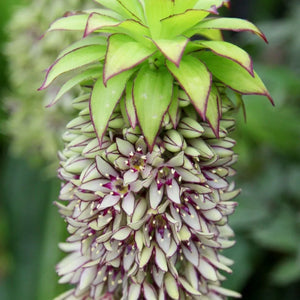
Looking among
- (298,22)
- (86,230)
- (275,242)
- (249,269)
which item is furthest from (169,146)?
(298,22)

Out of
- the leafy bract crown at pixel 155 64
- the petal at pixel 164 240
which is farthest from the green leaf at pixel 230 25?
the petal at pixel 164 240

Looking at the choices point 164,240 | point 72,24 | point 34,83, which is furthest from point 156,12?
point 34,83

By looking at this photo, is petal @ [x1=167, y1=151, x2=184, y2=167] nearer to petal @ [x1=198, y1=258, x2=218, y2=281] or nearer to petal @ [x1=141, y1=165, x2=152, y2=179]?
petal @ [x1=141, y1=165, x2=152, y2=179]

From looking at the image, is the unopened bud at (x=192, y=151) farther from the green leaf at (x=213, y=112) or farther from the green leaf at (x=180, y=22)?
the green leaf at (x=180, y=22)

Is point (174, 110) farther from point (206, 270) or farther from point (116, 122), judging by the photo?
point (206, 270)

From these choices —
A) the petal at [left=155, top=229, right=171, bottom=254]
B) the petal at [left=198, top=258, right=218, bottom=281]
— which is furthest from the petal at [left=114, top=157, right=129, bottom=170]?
the petal at [left=198, top=258, right=218, bottom=281]

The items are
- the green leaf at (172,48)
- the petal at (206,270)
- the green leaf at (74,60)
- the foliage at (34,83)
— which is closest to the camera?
the green leaf at (172,48)

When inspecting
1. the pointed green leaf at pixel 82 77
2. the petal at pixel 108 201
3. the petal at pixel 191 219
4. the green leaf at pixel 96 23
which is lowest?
the petal at pixel 191 219

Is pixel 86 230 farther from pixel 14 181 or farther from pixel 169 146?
pixel 14 181

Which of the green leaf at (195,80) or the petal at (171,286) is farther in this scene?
the petal at (171,286)
